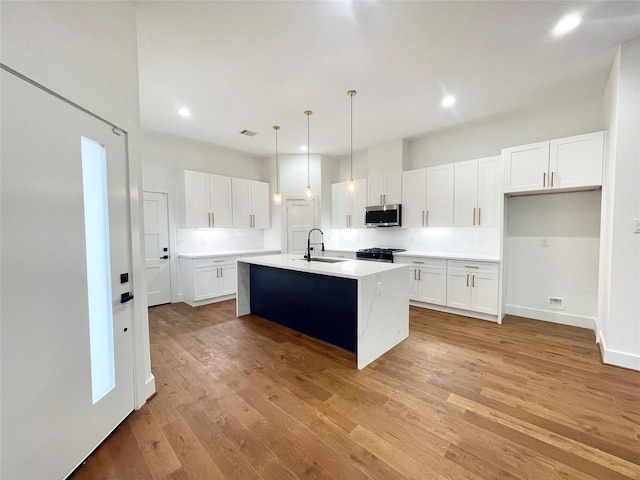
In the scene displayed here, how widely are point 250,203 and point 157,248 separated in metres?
2.04

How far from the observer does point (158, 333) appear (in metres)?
3.60

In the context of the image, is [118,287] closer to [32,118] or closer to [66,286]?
[66,286]

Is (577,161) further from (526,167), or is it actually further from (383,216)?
(383,216)

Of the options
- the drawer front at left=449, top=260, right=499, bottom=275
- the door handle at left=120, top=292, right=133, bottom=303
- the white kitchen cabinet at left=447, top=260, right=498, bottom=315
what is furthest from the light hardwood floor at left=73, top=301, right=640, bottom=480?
the drawer front at left=449, top=260, right=499, bottom=275

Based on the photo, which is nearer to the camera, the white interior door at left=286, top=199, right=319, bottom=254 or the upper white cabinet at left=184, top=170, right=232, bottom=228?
the upper white cabinet at left=184, top=170, right=232, bottom=228

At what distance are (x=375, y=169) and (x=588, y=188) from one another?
10.7 ft

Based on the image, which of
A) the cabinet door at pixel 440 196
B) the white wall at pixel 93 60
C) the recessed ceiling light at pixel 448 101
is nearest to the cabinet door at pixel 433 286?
the cabinet door at pixel 440 196

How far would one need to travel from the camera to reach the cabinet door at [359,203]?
Answer: 5659 mm

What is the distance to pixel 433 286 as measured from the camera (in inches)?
175

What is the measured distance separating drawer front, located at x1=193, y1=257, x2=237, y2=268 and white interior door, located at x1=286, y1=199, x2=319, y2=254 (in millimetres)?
1514

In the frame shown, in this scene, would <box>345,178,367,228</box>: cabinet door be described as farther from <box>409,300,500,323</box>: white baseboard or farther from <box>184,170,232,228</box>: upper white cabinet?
<box>184,170,232,228</box>: upper white cabinet

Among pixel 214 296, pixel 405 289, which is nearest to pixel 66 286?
pixel 405 289

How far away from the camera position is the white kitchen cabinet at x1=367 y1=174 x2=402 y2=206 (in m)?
5.14

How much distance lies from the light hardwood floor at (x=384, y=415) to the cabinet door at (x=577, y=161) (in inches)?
76.7
